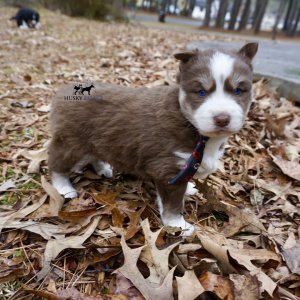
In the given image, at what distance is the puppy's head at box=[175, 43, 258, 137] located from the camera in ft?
7.79

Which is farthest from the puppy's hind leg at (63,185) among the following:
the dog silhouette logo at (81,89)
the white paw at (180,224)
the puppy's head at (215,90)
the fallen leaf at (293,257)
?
the fallen leaf at (293,257)

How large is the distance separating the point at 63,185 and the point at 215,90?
5.03 feet

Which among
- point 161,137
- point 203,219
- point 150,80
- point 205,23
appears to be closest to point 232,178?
point 203,219

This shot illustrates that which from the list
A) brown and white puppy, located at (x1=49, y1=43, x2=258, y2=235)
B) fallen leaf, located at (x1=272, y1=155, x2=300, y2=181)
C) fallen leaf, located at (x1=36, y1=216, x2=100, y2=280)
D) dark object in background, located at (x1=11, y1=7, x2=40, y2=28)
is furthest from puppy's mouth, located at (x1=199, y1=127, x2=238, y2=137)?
dark object in background, located at (x1=11, y1=7, x2=40, y2=28)

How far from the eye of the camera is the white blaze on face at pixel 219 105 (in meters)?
2.37

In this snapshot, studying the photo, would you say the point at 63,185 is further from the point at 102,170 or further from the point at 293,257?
the point at 293,257

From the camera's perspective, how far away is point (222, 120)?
234 centimetres

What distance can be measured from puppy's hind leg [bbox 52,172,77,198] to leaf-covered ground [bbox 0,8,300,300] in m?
0.10

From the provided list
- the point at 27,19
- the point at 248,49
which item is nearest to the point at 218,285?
the point at 248,49

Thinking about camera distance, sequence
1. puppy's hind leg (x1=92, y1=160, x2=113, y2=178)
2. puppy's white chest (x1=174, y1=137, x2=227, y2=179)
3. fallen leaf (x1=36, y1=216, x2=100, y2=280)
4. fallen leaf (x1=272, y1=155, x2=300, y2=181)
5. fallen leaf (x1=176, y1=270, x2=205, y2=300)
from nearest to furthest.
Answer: fallen leaf (x1=176, y1=270, x2=205, y2=300) → fallen leaf (x1=36, y1=216, x2=100, y2=280) → puppy's white chest (x1=174, y1=137, x2=227, y2=179) → puppy's hind leg (x1=92, y1=160, x2=113, y2=178) → fallen leaf (x1=272, y1=155, x2=300, y2=181)

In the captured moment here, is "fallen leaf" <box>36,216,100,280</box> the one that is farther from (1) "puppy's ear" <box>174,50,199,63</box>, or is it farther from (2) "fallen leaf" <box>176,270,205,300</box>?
(1) "puppy's ear" <box>174,50,199,63</box>

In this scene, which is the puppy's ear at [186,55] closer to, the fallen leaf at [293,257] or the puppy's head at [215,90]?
the puppy's head at [215,90]

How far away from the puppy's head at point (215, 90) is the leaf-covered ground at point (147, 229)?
79cm

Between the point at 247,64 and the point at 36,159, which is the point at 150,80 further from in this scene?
the point at 247,64
